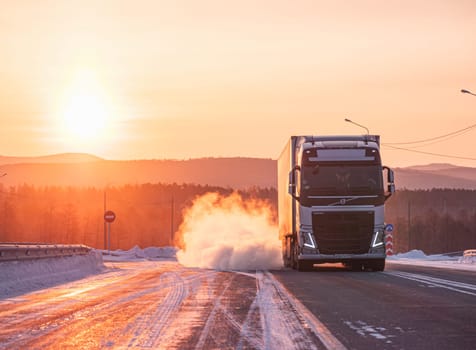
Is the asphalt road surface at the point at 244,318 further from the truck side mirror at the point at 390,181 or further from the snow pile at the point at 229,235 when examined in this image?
the snow pile at the point at 229,235

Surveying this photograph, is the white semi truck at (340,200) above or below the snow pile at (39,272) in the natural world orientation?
above

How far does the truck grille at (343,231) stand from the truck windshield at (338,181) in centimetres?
56

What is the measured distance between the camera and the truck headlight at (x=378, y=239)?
92.1 ft

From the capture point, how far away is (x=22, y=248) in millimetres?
23469

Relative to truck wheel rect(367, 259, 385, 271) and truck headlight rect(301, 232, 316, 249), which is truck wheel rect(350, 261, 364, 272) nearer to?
truck wheel rect(367, 259, 385, 271)

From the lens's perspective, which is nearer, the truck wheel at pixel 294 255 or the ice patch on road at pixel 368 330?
the ice patch on road at pixel 368 330

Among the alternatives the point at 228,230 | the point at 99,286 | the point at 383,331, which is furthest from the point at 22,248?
the point at 228,230

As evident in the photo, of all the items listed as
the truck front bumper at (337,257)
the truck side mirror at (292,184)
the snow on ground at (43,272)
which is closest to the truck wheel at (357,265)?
the truck front bumper at (337,257)

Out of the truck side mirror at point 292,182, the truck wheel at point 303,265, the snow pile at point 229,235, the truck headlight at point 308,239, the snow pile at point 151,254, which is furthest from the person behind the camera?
the snow pile at point 151,254

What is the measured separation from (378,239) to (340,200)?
6.10ft

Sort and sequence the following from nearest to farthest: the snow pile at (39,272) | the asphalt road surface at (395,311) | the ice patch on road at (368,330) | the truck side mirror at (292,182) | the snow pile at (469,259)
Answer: the asphalt road surface at (395,311) → the ice patch on road at (368,330) → the snow pile at (39,272) → the truck side mirror at (292,182) → the snow pile at (469,259)

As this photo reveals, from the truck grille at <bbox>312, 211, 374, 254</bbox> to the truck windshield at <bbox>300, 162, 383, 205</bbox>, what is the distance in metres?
0.56

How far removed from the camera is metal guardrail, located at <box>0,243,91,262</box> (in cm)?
2170

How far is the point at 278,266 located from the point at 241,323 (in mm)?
25473
